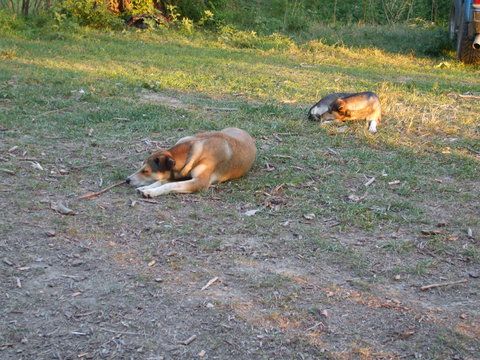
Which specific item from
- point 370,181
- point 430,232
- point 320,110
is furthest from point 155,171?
point 320,110

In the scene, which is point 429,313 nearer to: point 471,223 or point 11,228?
point 471,223

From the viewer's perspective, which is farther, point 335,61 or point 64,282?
point 335,61

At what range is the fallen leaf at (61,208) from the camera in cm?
576

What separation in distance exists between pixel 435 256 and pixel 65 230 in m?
2.78

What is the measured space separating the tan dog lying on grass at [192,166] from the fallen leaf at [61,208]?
0.72 m

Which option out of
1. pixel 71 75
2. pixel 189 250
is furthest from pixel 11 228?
pixel 71 75

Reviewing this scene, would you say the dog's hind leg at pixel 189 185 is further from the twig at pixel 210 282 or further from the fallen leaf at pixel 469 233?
the fallen leaf at pixel 469 233

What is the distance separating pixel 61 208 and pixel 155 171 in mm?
1050

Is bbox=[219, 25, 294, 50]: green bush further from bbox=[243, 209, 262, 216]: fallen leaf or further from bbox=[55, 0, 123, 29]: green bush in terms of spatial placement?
bbox=[243, 209, 262, 216]: fallen leaf

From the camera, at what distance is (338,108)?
898cm

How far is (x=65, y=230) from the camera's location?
17.8 feet

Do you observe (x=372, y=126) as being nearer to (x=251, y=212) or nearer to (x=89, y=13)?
(x=251, y=212)

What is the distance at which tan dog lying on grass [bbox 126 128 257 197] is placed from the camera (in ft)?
21.2

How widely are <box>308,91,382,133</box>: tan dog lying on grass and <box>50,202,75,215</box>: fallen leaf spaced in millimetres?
4084
